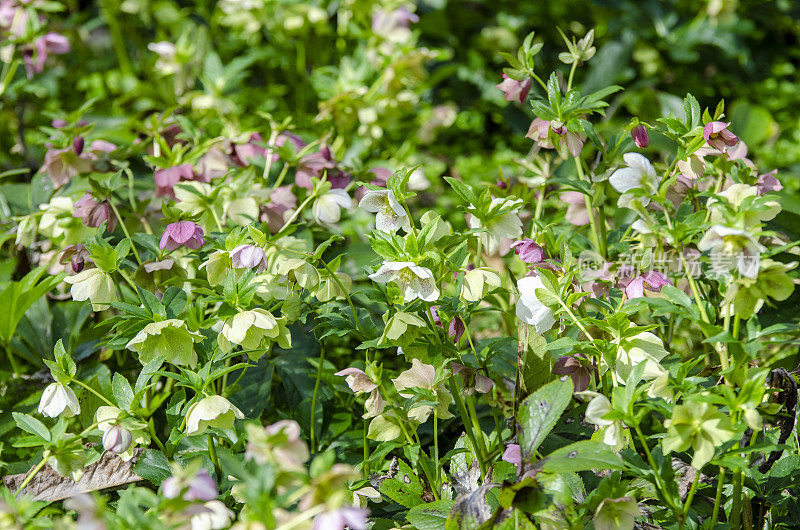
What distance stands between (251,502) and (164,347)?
15.1 inches

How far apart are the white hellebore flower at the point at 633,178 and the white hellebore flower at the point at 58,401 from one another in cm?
74

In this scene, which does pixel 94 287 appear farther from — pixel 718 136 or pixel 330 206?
pixel 718 136

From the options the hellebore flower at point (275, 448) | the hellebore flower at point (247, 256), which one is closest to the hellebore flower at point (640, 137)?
the hellebore flower at point (247, 256)

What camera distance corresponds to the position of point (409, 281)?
2.84 ft

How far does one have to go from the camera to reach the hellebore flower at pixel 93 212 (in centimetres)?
115

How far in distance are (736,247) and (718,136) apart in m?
0.23

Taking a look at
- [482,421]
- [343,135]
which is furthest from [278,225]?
[343,135]

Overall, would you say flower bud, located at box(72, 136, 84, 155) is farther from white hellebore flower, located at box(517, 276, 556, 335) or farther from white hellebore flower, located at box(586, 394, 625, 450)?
white hellebore flower, located at box(586, 394, 625, 450)

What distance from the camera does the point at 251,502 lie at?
591 millimetres

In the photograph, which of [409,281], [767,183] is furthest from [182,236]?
[767,183]

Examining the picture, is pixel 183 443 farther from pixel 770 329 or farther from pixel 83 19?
pixel 83 19

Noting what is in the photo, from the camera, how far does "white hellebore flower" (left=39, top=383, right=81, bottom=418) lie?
912 millimetres

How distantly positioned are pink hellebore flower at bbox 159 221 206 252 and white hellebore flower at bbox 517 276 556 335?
48 centimetres

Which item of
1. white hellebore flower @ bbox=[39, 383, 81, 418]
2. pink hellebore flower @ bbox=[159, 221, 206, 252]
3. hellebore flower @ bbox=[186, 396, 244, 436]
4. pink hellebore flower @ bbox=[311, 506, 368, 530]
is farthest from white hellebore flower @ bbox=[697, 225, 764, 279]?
white hellebore flower @ bbox=[39, 383, 81, 418]
